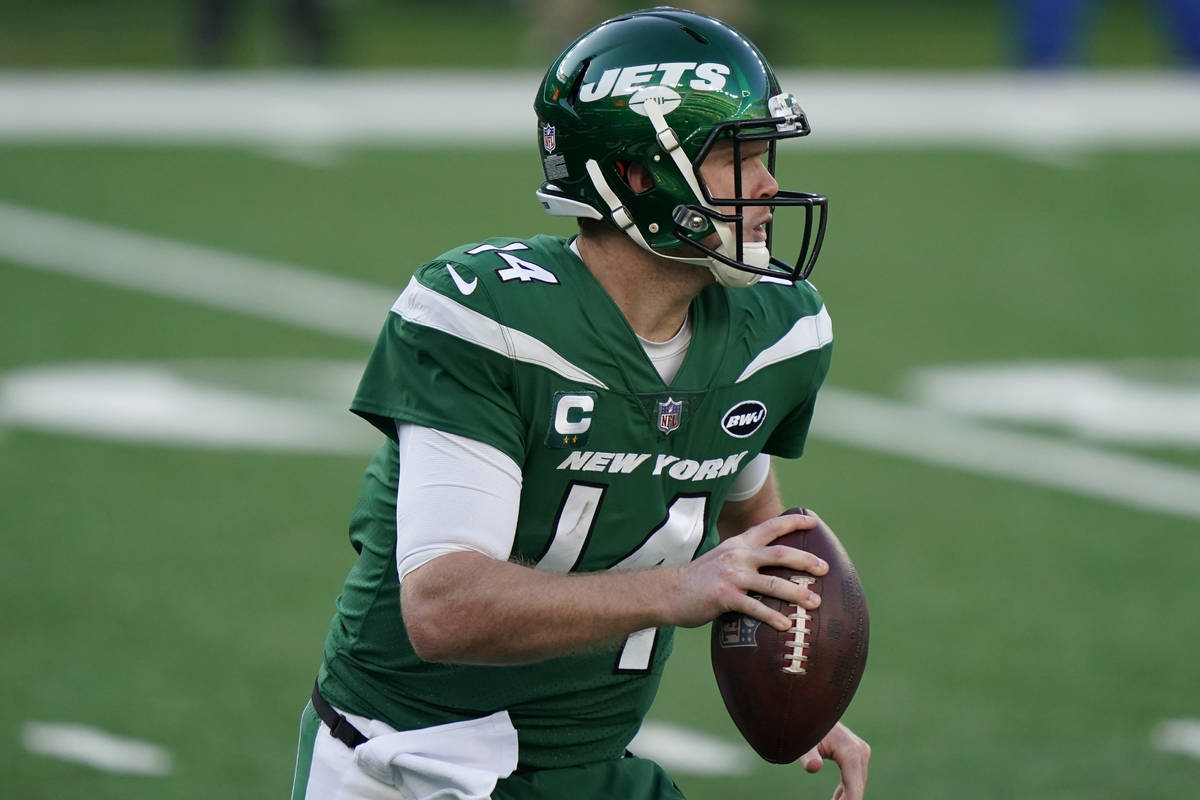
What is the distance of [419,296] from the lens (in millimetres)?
3133

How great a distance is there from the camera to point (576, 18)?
13.4m

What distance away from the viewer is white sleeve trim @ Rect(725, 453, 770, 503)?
140 inches

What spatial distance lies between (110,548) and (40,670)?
3.50 feet

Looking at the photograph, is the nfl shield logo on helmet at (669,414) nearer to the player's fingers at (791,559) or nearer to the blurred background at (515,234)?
the player's fingers at (791,559)

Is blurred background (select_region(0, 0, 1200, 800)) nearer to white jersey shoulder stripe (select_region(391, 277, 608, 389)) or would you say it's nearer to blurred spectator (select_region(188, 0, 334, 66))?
blurred spectator (select_region(188, 0, 334, 66))

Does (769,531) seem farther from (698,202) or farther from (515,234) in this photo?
(515,234)

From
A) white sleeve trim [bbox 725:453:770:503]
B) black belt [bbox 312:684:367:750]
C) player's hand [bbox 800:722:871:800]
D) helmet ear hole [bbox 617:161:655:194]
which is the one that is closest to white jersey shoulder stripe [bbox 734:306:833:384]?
white sleeve trim [bbox 725:453:770:503]

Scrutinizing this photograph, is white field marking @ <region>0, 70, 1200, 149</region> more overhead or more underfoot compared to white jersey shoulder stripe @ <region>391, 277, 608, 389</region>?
more underfoot

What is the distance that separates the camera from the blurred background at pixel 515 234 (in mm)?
5340

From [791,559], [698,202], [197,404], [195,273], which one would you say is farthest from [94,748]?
[195,273]

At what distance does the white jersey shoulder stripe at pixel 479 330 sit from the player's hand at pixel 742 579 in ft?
1.37

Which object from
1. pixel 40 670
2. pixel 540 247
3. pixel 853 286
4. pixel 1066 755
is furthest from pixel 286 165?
pixel 540 247

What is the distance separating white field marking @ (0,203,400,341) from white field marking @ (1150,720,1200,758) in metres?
4.70

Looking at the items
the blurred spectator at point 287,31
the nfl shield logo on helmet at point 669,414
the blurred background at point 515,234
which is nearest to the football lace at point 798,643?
the nfl shield logo on helmet at point 669,414
